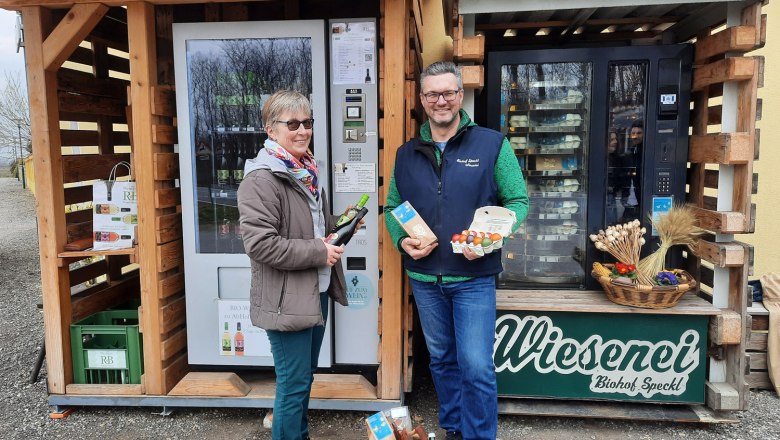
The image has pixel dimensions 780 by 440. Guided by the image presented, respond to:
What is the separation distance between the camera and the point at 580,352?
3.04 m

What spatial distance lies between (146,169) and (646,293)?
112 inches

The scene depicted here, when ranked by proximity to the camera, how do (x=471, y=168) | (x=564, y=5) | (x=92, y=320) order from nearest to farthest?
1. (x=471, y=168)
2. (x=564, y=5)
3. (x=92, y=320)

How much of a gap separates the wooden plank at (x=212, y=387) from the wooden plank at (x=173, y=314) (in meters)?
0.33

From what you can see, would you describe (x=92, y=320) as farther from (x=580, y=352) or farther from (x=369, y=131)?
(x=580, y=352)

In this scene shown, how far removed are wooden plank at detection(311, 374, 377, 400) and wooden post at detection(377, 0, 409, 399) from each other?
77 mm

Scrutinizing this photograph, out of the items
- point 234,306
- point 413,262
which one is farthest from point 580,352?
point 234,306

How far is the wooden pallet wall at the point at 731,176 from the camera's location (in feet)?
9.15

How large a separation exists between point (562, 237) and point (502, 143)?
1267mm

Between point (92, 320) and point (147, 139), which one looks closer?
point (147, 139)

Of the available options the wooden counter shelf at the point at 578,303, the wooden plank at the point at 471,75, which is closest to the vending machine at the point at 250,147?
the wooden plank at the point at 471,75

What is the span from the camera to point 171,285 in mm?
3189

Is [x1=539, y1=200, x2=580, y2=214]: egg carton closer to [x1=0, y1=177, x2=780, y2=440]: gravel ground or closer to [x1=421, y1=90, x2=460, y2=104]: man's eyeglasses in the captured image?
[x1=0, y1=177, x2=780, y2=440]: gravel ground

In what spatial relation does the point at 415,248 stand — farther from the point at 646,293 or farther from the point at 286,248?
the point at 646,293

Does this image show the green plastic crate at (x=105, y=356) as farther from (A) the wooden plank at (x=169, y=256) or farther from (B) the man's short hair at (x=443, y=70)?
(B) the man's short hair at (x=443, y=70)
